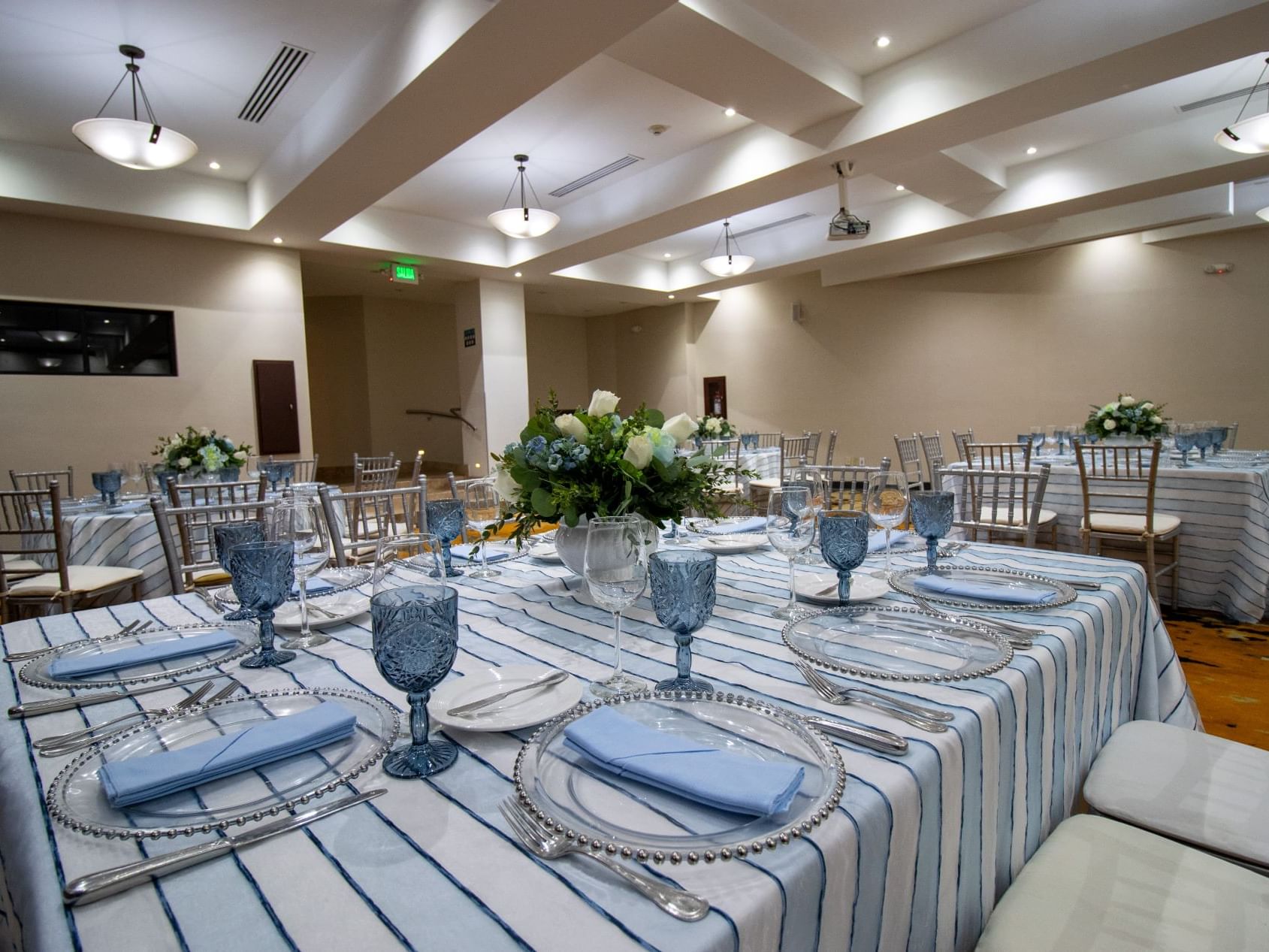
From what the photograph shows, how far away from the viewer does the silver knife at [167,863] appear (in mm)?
464

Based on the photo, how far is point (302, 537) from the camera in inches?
42.6

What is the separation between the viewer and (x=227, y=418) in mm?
6348

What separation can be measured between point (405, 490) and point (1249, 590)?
3.87 metres

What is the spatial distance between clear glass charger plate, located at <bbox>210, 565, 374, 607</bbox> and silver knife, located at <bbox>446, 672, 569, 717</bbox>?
1.88 ft

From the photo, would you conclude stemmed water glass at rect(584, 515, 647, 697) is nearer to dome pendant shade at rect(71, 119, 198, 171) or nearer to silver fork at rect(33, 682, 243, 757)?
silver fork at rect(33, 682, 243, 757)

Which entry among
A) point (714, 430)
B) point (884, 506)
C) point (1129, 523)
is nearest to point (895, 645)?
point (884, 506)

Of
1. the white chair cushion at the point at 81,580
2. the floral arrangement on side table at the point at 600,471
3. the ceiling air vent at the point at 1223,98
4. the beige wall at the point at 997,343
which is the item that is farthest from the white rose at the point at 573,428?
the beige wall at the point at 997,343

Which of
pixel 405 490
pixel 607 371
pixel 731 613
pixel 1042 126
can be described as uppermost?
pixel 1042 126

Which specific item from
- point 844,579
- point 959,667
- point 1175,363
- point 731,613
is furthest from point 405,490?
point 1175,363

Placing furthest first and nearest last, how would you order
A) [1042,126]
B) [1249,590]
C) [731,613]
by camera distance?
[1042,126], [1249,590], [731,613]

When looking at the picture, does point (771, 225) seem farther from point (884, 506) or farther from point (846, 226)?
point (884, 506)

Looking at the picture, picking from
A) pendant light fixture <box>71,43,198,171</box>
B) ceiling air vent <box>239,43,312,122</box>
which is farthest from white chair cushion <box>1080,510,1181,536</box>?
pendant light fixture <box>71,43,198,171</box>

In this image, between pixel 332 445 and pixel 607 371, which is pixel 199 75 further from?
pixel 607 371

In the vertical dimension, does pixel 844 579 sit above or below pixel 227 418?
below
